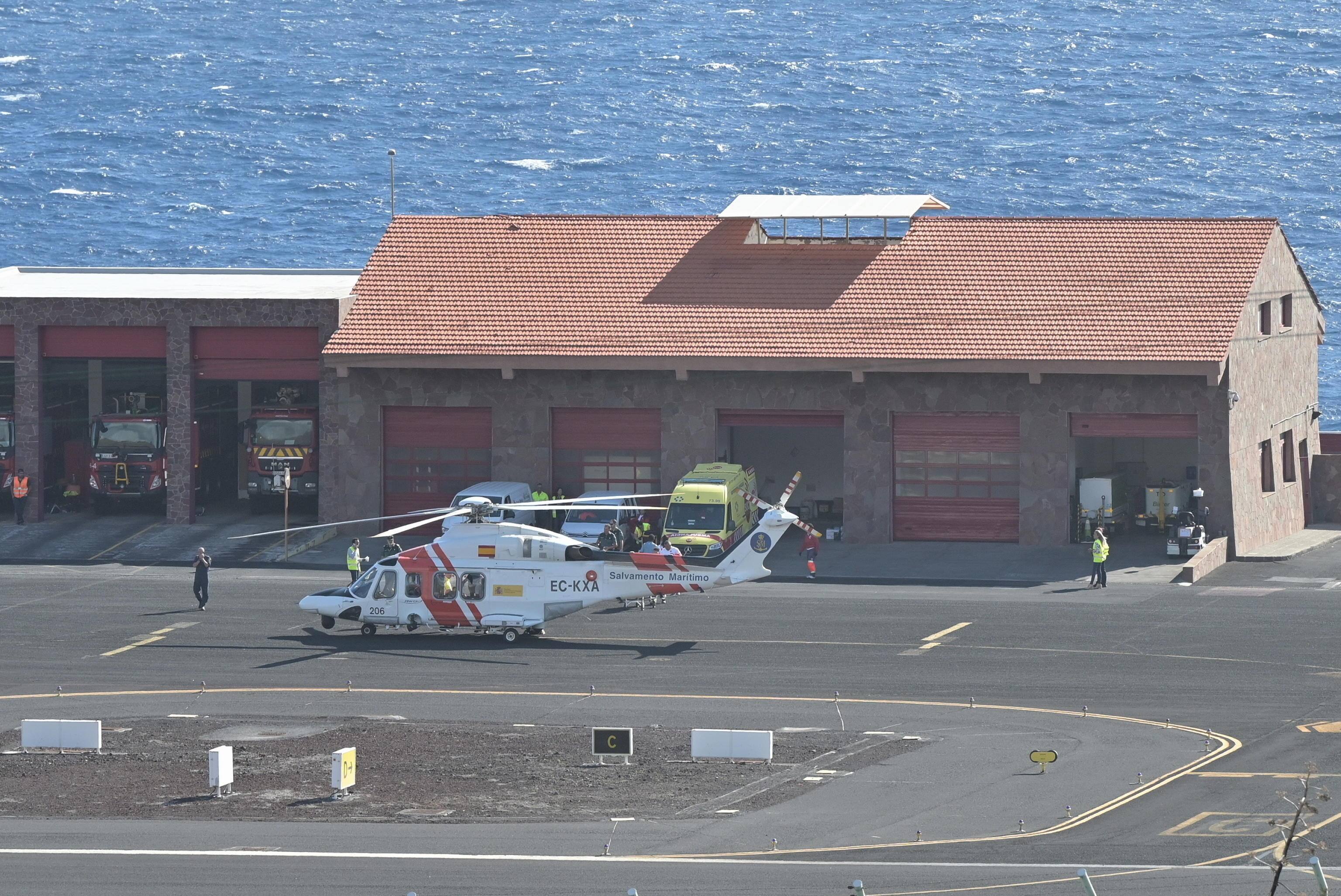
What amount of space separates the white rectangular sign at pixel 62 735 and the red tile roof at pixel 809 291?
84.2ft

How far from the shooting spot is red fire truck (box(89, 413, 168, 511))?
211 feet

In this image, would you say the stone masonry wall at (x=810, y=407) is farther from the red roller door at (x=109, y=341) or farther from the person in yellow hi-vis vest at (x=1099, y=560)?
the red roller door at (x=109, y=341)

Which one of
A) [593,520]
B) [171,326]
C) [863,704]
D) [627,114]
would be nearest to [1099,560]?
[593,520]

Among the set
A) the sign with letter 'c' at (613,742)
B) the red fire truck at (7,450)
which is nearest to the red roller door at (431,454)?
the red fire truck at (7,450)

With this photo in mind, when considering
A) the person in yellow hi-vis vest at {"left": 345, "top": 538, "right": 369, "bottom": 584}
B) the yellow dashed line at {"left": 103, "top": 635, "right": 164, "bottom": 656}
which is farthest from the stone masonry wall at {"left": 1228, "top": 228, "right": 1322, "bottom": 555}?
the yellow dashed line at {"left": 103, "top": 635, "right": 164, "bottom": 656}

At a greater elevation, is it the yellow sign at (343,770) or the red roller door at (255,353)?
the red roller door at (255,353)

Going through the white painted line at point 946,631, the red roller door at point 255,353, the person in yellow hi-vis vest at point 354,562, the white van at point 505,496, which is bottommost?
the white painted line at point 946,631

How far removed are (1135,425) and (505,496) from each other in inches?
722

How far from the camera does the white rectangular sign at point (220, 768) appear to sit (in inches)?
1326

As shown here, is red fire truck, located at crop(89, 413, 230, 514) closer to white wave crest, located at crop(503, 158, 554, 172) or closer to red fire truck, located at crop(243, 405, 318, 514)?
red fire truck, located at crop(243, 405, 318, 514)

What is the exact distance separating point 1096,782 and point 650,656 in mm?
14260

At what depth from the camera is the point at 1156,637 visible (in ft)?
153

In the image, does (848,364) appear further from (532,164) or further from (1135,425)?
(532,164)

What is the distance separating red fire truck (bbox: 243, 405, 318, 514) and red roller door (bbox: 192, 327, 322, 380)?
1.27m
